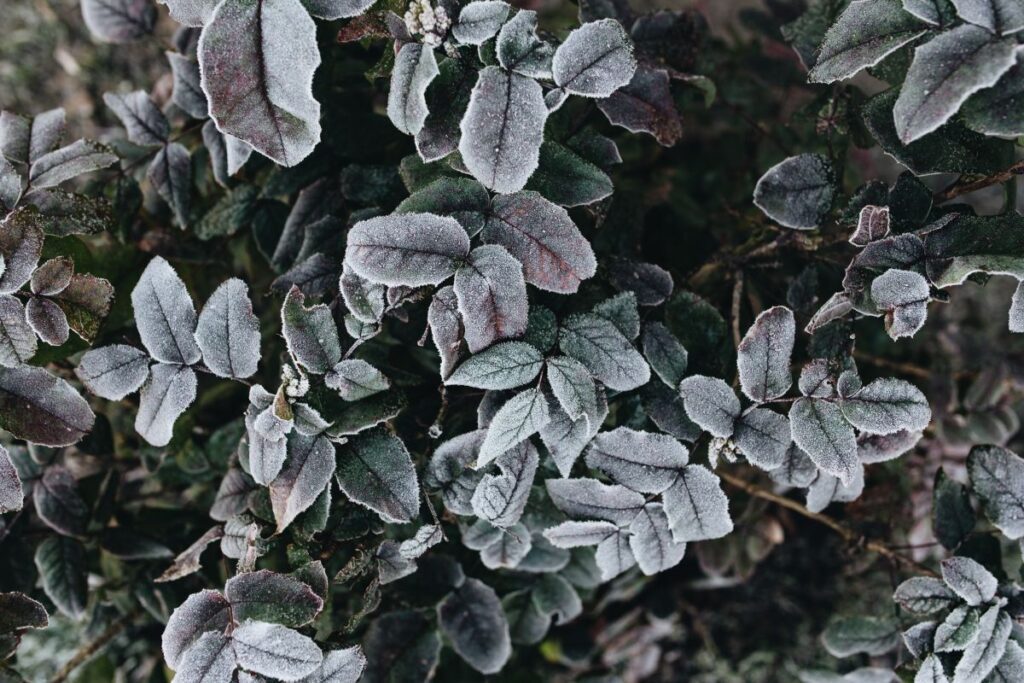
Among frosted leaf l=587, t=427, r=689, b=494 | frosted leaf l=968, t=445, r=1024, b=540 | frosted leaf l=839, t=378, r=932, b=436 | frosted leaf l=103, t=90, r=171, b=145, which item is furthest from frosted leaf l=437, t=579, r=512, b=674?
frosted leaf l=103, t=90, r=171, b=145

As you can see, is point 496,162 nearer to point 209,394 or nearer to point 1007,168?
point 1007,168

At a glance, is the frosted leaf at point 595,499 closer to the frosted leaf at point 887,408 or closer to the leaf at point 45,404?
the frosted leaf at point 887,408

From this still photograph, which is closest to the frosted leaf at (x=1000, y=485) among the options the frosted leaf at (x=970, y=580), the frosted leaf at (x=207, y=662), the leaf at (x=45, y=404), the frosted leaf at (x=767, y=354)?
the frosted leaf at (x=970, y=580)

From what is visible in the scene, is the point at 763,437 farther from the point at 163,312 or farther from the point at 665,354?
the point at 163,312

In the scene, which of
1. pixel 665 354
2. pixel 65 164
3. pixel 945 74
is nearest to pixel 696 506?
pixel 665 354

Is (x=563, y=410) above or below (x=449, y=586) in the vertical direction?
above

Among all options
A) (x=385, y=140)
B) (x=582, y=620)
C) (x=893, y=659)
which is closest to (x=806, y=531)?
(x=893, y=659)
